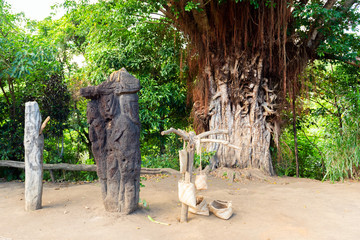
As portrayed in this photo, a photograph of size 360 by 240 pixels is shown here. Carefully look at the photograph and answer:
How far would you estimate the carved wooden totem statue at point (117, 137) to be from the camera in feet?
11.3

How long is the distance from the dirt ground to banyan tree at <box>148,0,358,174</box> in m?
1.80

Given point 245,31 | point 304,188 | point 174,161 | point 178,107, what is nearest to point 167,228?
point 304,188

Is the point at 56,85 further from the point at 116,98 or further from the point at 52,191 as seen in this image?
the point at 116,98

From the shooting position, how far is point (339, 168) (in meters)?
5.65

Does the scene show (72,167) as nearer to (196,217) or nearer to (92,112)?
(92,112)

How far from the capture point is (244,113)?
666 centimetres

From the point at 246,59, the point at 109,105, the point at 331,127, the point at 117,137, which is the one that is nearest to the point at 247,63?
the point at 246,59

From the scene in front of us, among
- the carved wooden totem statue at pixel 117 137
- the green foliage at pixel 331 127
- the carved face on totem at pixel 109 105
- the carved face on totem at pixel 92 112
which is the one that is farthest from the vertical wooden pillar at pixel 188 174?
the green foliage at pixel 331 127

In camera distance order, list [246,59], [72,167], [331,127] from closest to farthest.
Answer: [72,167] → [331,127] → [246,59]

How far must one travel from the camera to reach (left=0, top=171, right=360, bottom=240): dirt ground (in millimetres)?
3008

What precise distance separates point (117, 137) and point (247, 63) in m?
4.20

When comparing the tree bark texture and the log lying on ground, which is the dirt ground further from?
the log lying on ground

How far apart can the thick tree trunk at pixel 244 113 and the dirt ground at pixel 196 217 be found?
1.44m

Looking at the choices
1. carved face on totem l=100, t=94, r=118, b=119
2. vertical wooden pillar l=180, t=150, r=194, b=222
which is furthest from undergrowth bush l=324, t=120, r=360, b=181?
carved face on totem l=100, t=94, r=118, b=119
